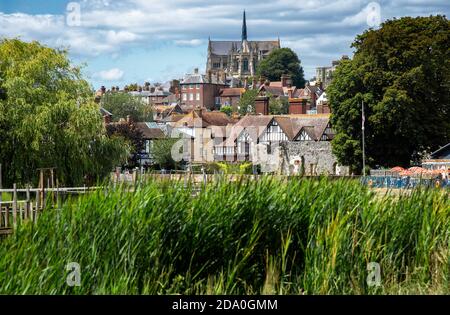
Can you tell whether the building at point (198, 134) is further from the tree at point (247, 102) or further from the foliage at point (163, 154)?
the tree at point (247, 102)

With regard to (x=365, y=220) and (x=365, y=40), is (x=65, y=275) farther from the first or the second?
(x=365, y=40)

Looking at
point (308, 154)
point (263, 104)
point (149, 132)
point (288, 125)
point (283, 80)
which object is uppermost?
point (283, 80)

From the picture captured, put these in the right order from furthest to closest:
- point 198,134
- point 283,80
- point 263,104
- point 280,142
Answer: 1. point 283,80
2. point 263,104
3. point 198,134
4. point 280,142

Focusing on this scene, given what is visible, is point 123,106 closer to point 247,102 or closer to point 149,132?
point 149,132

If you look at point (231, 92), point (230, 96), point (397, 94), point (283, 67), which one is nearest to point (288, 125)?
point (397, 94)

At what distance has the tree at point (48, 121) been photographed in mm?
36000

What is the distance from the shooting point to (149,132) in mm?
92938

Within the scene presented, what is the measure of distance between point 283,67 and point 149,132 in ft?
315

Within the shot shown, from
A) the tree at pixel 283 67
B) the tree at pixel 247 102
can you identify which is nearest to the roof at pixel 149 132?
the tree at pixel 247 102

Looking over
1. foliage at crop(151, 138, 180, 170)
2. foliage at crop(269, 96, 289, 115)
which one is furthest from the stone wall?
foliage at crop(269, 96, 289, 115)

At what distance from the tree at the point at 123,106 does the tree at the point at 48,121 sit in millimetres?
70939

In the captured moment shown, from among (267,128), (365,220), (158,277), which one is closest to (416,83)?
(267,128)

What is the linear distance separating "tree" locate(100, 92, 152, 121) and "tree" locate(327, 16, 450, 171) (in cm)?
5743

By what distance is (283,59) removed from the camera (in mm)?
184875
